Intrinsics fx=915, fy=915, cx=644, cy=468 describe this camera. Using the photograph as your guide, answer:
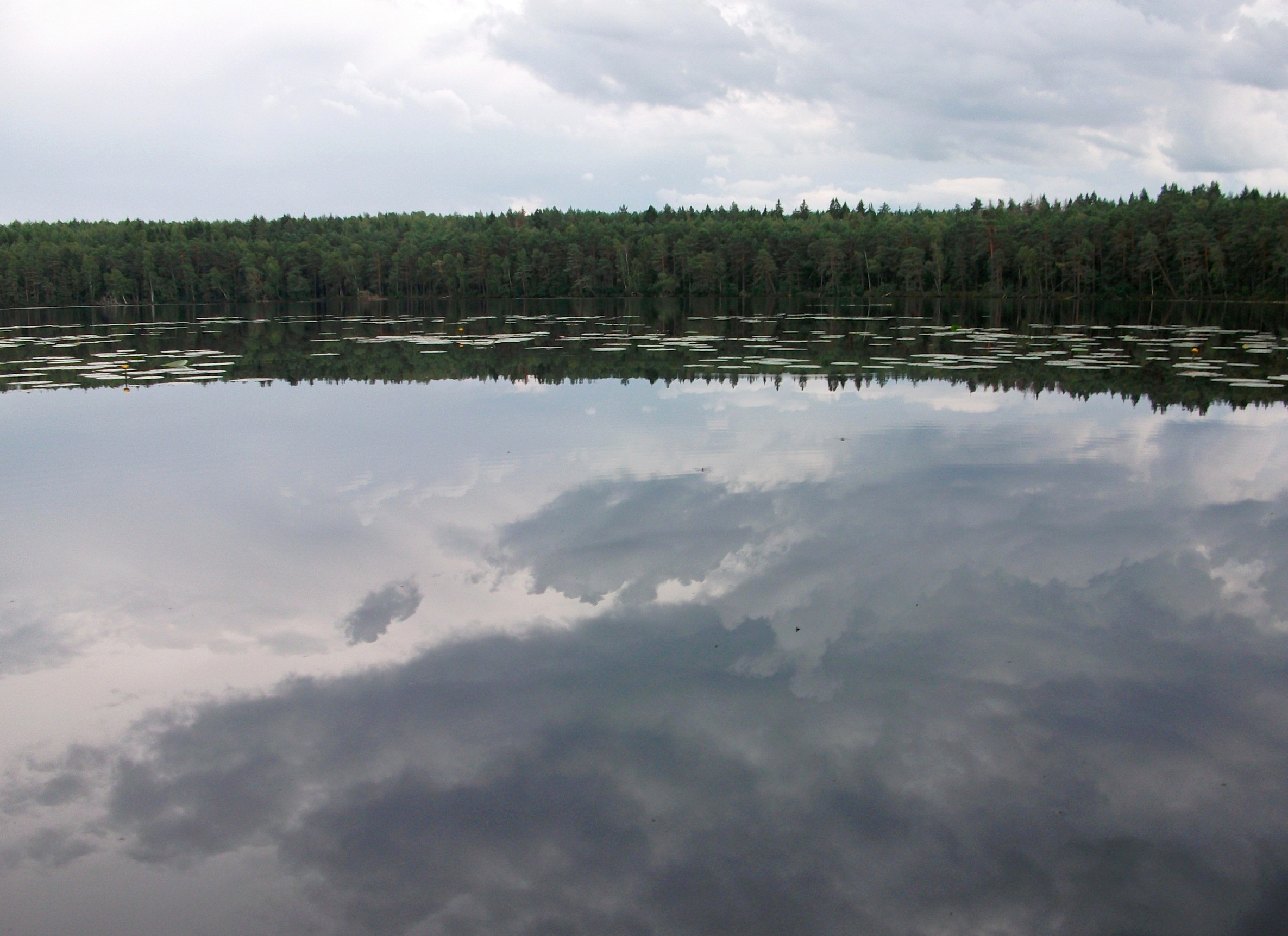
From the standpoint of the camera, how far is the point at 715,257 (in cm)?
10162

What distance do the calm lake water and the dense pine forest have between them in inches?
2798

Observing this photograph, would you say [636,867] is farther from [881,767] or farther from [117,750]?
[117,750]

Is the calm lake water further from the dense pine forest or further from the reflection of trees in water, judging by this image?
the dense pine forest

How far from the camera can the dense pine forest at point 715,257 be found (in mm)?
76062

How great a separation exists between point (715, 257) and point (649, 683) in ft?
326

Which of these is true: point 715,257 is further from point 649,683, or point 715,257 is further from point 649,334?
point 649,683

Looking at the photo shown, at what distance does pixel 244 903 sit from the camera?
3982mm

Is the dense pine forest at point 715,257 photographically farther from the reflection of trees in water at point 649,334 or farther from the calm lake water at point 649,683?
the calm lake water at point 649,683

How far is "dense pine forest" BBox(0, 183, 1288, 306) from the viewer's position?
7606 cm

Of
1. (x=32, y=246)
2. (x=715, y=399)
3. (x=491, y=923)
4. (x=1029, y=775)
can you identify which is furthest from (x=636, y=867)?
(x=32, y=246)

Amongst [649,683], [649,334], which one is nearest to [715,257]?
[649,334]

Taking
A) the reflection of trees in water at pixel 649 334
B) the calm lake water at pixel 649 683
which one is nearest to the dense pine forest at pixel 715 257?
the reflection of trees in water at pixel 649 334

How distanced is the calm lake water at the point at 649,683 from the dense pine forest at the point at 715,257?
233ft

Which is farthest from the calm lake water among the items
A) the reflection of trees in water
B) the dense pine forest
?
the dense pine forest
